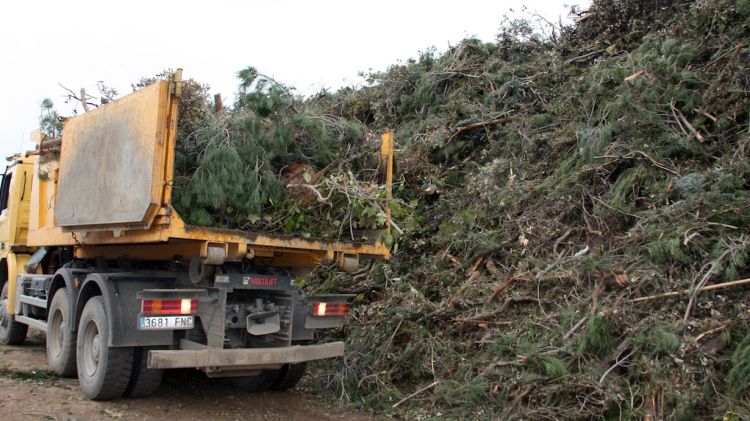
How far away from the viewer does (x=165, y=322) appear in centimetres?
577

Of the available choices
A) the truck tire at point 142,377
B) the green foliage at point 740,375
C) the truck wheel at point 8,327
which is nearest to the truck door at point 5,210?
the truck wheel at point 8,327

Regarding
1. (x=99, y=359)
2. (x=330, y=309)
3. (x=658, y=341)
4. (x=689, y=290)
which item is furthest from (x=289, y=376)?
(x=689, y=290)

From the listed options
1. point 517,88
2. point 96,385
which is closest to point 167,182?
point 96,385

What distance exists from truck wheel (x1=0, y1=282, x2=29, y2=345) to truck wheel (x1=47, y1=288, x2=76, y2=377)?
224 centimetres

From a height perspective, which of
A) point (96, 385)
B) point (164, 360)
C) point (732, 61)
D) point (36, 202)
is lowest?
point (96, 385)

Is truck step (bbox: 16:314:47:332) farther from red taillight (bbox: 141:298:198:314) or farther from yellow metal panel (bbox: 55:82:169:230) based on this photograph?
red taillight (bbox: 141:298:198:314)

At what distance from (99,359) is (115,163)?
1.92 meters

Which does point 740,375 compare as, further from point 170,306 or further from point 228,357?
point 170,306

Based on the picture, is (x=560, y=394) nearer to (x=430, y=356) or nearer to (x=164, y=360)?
(x=430, y=356)

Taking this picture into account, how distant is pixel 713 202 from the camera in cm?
591

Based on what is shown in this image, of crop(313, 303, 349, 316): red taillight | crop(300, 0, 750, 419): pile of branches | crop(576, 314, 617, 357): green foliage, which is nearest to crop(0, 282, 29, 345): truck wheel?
crop(300, 0, 750, 419): pile of branches

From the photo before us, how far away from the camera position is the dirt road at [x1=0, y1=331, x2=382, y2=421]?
232 inches

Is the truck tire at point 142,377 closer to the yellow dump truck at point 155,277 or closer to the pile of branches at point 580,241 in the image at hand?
the yellow dump truck at point 155,277

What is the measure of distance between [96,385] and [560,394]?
4376 mm
